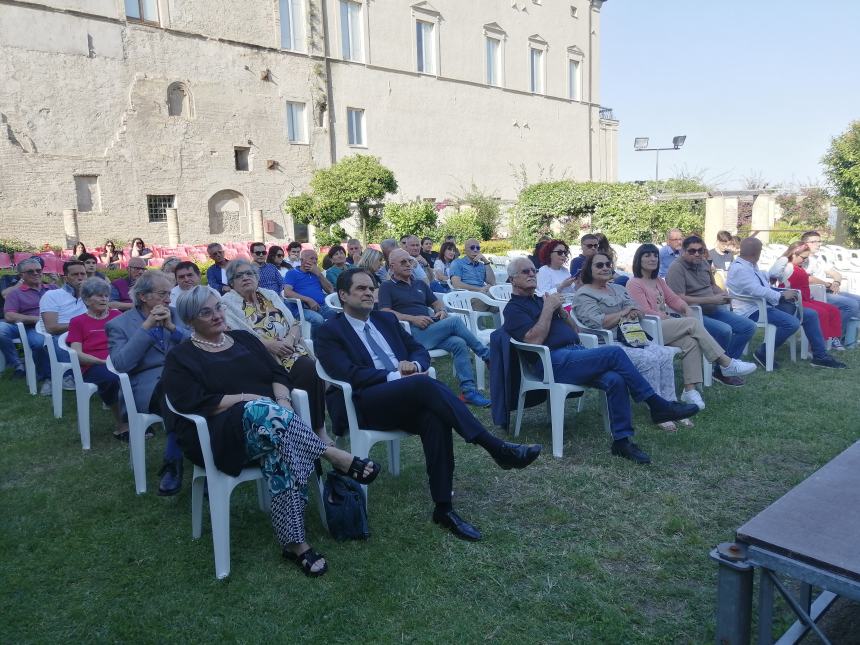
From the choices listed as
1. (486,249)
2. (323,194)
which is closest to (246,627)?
(486,249)

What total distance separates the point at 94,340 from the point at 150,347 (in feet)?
2.73

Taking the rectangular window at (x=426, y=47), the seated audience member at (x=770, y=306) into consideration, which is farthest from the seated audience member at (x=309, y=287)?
the rectangular window at (x=426, y=47)

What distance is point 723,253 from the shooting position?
30.5ft

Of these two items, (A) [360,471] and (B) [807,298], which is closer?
(A) [360,471]

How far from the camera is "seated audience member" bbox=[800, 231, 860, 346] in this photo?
7148 mm

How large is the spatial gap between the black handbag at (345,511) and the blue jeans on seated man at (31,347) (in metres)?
4.21

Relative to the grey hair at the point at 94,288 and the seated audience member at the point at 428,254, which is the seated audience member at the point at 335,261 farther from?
the grey hair at the point at 94,288

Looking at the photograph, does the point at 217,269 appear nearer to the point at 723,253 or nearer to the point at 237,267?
the point at 237,267

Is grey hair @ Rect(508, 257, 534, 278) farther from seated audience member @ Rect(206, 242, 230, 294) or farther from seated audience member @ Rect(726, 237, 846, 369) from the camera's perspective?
seated audience member @ Rect(206, 242, 230, 294)

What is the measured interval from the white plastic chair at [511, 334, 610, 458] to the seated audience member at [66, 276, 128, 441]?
8.95ft

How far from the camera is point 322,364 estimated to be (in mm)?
3590

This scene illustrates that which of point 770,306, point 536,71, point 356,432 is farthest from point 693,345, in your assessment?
point 536,71

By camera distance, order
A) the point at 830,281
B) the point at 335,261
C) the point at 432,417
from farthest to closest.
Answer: the point at 335,261
the point at 830,281
the point at 432,417

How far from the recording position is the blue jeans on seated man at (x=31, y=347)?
6.06 meters
